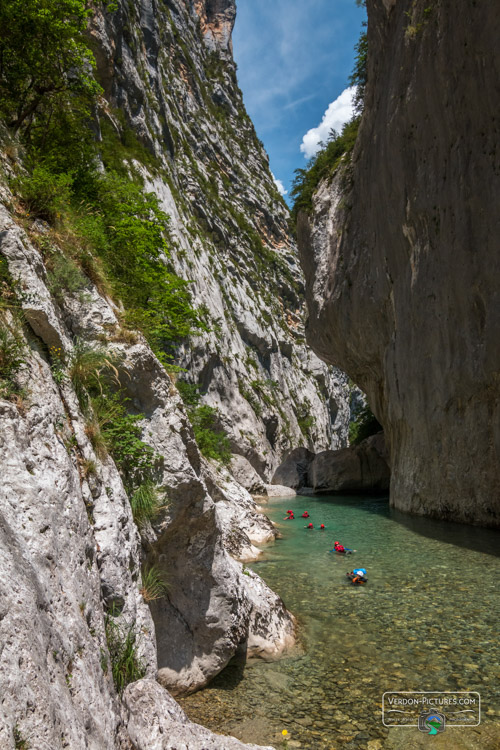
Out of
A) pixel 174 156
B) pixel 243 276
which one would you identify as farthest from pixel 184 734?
pixel 243 276

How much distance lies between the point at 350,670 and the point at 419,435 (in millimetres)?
12368

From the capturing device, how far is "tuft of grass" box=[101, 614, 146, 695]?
3215mm

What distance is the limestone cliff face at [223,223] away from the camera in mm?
31156

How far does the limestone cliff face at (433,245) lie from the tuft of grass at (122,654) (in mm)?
11452

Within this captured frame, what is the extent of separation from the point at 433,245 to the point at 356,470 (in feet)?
56.7

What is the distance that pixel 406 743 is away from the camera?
391cm

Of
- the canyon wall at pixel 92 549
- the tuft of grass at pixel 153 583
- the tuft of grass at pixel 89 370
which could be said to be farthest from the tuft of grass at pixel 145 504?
the tuft of grass at pixel 89 370

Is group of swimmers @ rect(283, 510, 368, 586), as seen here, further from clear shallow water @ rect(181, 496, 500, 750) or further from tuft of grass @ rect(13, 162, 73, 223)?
tuft of grass @ rect(13, 162, 73, 223)

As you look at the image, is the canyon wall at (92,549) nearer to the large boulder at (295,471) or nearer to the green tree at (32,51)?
the green tree at (32,51)

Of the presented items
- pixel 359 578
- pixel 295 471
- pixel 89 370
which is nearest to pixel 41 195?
pixel 89 370

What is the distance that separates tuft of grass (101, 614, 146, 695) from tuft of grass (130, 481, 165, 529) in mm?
1212

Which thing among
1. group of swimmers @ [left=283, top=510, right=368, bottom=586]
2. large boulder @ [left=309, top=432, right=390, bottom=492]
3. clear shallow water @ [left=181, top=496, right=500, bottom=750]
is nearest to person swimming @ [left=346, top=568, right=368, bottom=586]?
group of swimmers @ [left=283, top=510, right=368, bottom=586]

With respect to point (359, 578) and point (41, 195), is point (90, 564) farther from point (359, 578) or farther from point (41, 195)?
point (359, 578)

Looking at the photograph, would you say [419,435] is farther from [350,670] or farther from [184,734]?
[184,734]
